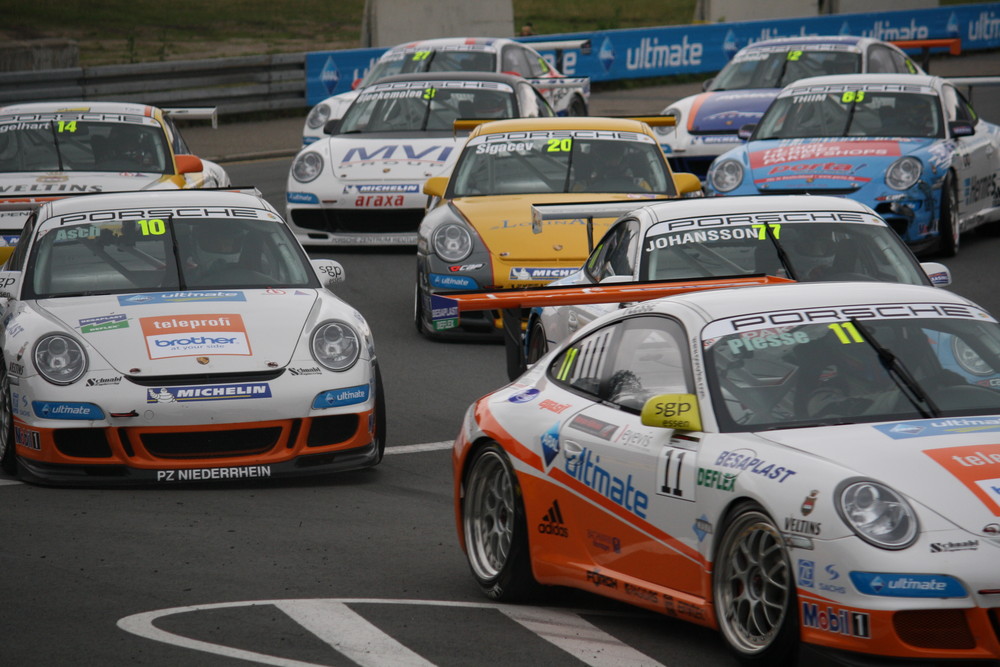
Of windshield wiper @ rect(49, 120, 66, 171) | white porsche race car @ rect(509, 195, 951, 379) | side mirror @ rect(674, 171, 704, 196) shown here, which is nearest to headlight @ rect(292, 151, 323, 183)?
windshield wiper @ rect(49, 120, 66, 171)

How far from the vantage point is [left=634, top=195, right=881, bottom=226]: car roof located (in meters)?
9.62

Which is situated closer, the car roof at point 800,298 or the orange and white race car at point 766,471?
the orange and white race car at point 766,471

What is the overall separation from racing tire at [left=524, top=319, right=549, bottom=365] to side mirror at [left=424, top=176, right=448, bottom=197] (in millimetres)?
3067

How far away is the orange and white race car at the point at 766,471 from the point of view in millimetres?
4750

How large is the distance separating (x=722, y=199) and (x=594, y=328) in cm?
356

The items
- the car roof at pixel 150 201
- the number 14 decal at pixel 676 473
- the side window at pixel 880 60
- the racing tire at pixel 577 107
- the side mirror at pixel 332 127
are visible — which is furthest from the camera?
the racing tire at pixel 577 107

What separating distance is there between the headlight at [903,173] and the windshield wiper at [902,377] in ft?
29.9

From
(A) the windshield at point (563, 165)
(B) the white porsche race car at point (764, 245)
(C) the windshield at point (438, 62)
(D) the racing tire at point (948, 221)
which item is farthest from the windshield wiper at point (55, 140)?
(D) the racing tire at point (948, 221)

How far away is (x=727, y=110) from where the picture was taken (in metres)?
19.5

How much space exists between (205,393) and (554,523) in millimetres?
2759

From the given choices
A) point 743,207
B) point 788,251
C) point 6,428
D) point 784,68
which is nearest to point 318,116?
point 784,68

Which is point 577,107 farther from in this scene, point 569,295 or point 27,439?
point 569,295

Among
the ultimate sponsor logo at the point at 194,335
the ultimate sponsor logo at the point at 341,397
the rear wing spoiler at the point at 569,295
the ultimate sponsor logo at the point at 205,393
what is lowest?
the ultimate sponsor logo at the point at 341,397

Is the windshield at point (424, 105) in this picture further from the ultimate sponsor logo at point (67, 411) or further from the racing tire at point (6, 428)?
the ultimate sponsor logo at point (67, 411)
